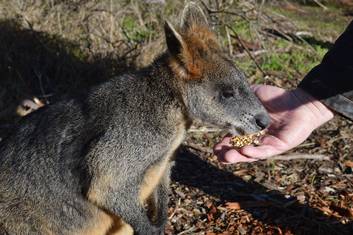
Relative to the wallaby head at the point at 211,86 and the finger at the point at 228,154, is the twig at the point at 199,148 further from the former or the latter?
the wallaby head at the point at 211,86

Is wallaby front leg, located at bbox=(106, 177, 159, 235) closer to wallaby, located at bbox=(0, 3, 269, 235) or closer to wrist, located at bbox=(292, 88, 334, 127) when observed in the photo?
wallaby, located at bbox=(0, 3, 269, 235)

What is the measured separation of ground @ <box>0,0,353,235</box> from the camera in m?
4.14

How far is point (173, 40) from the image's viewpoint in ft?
10.9

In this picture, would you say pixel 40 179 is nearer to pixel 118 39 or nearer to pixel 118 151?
pixel 118 151

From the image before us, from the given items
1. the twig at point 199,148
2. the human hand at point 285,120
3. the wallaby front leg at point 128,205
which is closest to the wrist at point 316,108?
the human hand at point 285,120

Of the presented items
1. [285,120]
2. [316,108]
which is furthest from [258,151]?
[316,108]

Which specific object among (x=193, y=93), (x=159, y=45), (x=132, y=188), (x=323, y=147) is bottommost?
(x=323, y=147)

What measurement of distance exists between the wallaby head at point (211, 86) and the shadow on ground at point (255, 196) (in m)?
0.85

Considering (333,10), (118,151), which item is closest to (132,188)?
(118,151)

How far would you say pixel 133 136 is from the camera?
336 cm

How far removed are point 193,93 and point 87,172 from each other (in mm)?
682

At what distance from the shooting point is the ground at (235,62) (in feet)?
13.6

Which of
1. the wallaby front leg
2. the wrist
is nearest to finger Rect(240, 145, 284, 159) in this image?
the wrist

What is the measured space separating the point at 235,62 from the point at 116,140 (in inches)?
121
